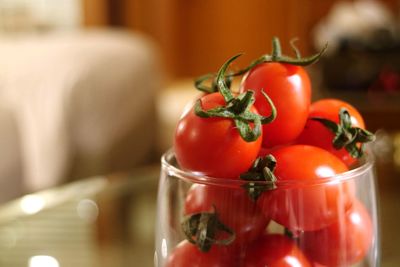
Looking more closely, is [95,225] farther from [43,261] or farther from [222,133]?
[222,133]

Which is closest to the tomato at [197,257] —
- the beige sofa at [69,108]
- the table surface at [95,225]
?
the table surface at [95,225]

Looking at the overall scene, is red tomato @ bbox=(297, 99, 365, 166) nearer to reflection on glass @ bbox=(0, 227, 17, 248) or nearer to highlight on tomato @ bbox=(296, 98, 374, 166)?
highlight on tomato @ bbox=(296, 98, 374, 166)

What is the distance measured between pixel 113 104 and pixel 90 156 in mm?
217

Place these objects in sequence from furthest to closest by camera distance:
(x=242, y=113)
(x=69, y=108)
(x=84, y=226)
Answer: (x=69, y=108), (x=84, y=226), (x=242, y=113)

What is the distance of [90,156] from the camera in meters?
1.81

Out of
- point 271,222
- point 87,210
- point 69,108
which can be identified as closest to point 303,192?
point 271,222

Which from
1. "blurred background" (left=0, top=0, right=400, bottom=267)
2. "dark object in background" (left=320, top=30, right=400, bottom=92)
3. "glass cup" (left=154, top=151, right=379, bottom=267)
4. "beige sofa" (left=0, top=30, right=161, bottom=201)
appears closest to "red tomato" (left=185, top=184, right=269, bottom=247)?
"glass cup" (left=154, top=151, right=379, bottom=267)

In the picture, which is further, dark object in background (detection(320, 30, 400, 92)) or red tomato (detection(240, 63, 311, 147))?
dark object in background (detection(320, 30, 400, 92))

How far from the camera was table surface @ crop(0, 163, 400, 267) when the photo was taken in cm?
82

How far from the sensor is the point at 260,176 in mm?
450

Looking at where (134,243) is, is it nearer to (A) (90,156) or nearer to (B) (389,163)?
(B) (389,163)

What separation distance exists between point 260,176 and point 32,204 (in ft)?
1.98

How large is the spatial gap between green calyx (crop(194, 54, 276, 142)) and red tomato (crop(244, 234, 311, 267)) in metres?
0.08

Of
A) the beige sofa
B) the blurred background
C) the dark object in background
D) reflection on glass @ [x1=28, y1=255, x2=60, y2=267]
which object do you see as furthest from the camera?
the dark object in background
